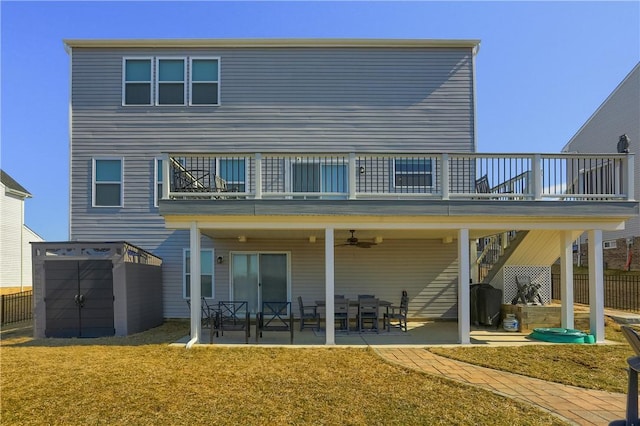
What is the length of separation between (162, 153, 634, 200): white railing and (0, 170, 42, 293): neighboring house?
14242 mm

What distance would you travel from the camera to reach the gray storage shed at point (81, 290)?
31.8 feet

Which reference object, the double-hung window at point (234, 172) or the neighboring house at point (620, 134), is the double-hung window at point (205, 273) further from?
the neighboring house at point (620, 134)

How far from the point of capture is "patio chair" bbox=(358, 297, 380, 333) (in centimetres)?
969

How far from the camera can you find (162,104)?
12.4 m

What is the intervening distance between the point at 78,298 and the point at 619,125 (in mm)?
22286

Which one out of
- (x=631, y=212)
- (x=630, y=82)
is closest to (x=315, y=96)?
(x=631, y=212)

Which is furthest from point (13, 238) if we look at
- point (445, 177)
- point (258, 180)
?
point (445, 177)

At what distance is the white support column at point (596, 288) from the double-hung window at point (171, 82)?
10810 mm

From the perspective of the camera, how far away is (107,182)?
12203 mm

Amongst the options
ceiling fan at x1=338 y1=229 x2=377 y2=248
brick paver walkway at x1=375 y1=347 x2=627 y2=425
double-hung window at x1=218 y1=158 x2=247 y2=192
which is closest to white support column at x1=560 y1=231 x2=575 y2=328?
brick paver walkway at x1=375 y1=347 x2=627 y2=425

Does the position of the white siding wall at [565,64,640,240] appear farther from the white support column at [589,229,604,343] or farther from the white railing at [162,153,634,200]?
the white support column at [589,229,604,343]

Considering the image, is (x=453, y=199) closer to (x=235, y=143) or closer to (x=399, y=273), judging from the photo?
(x=399, y=273)

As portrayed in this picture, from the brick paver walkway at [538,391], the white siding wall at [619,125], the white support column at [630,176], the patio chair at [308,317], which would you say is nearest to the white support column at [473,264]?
the white support column at [630,176]

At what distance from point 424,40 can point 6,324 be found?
46.5ft
